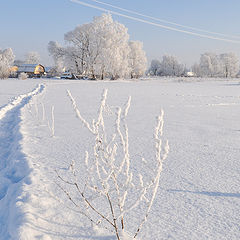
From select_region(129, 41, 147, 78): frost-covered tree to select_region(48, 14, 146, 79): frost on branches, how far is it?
15.5m

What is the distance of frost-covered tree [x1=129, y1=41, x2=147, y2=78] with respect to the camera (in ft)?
192

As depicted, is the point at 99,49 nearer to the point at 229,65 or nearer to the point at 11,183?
the point at 11,183

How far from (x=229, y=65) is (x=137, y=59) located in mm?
39930

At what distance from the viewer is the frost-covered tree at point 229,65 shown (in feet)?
280

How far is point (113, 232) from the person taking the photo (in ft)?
6.60

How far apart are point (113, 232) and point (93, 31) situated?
40.9 meters

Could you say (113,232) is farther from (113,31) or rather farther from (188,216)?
(113,31)

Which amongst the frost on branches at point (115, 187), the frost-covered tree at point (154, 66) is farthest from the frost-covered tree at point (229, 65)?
the frost on branches at point (115, 187)

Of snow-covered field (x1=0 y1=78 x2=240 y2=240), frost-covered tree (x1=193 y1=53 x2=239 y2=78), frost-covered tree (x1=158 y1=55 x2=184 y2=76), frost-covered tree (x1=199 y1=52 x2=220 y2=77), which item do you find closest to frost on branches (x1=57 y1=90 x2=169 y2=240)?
snow-covered field (x1=0 y1=78 x2=240 y2=240)

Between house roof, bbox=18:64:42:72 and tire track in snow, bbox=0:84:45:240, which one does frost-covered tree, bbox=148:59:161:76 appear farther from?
tire track in snow, bbox=0:84:45:240

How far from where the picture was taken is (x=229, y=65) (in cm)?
8525

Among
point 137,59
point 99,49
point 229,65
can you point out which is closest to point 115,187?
point 99,49

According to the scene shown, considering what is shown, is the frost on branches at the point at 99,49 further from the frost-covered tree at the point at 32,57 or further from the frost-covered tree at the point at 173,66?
the frost-covered tree at the point at 32,57

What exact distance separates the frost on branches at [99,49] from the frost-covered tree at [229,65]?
54.1 m
